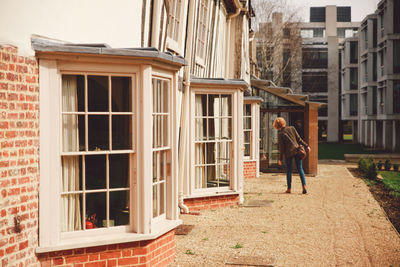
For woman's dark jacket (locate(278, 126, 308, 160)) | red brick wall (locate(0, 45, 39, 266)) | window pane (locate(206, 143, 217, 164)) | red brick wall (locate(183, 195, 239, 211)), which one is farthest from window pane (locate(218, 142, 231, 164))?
red brick wall (locate(0, 45, 39, 266))

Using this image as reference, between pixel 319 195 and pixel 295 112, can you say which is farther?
pixel 295 112

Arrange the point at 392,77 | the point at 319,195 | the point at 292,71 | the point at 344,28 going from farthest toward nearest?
the point at 344,28
the point at 292,71
the point at 392,77
the point at 319,195

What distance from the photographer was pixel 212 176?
10.7 metres

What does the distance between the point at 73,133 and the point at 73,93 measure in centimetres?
44

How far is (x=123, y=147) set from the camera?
5.78 meters

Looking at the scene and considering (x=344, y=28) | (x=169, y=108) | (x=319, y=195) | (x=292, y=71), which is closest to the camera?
(x=169, y=108)

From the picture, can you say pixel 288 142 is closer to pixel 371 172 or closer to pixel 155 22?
pixel 155 22

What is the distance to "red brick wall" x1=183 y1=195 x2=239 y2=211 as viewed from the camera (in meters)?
10.3

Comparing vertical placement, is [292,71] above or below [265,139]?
above

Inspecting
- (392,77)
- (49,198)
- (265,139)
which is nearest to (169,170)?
(49,198)

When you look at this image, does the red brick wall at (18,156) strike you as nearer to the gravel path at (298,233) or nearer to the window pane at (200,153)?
the gravel path at (298,233)

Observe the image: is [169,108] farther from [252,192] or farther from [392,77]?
[392,77]

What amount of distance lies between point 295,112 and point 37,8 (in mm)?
13667

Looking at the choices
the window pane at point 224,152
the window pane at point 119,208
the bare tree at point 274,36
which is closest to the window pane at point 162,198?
the window pane at point 119,208
